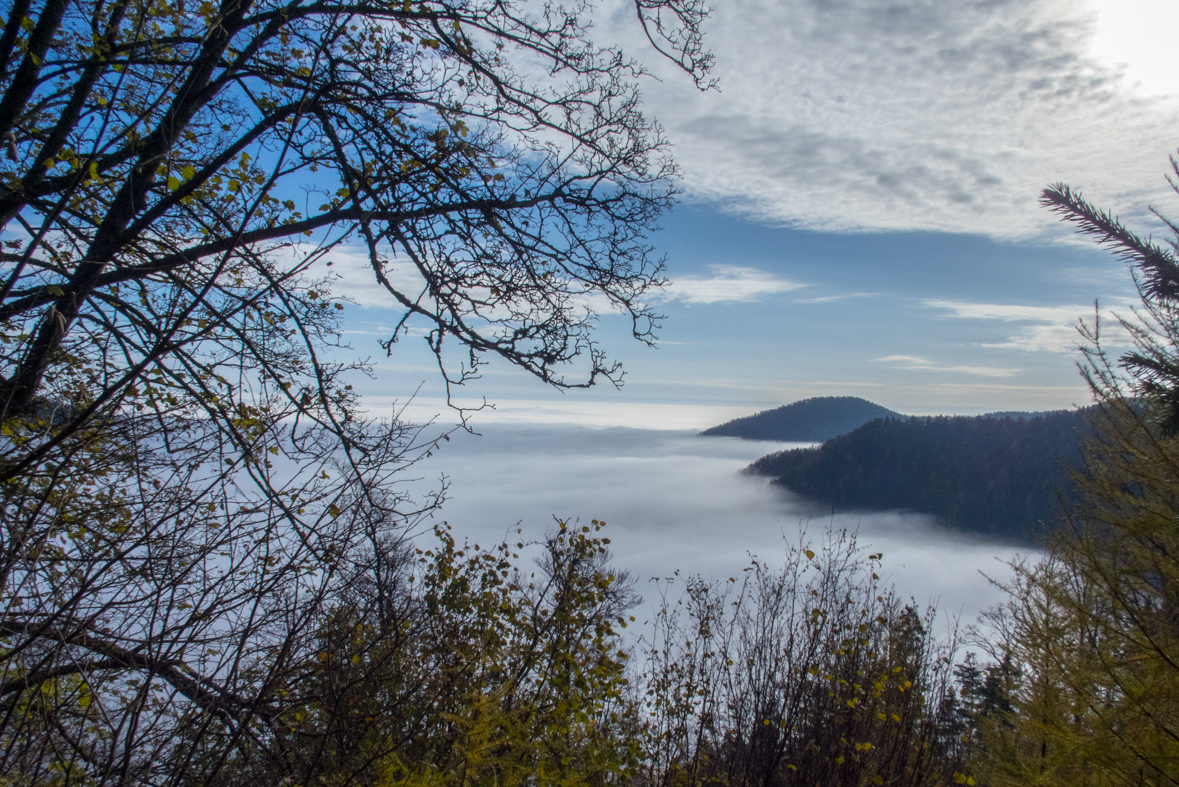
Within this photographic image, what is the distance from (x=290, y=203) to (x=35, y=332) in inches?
76.0

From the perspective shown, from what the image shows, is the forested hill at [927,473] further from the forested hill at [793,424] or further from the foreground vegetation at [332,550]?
the foreground vegetation at [332,550]

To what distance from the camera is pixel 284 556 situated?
229 cm

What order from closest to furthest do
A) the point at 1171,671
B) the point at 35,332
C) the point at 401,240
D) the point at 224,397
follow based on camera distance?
1. the point at 1171,671
2. the point at 35,332
3. the point at 401,240
4. the point at 224,397

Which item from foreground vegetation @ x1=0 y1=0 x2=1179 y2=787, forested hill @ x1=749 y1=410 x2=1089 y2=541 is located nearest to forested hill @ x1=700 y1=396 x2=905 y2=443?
forested hill @ x1=749 y1=410 x2=1089 y2=541

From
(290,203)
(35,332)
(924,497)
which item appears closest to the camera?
(35,332)

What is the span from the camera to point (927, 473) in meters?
104

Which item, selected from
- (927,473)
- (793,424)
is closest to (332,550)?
(927,473)

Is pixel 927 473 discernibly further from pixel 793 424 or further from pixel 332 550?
pixel 332 550

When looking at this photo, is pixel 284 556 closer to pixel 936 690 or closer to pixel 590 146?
pixel 590 146

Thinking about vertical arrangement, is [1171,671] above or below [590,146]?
below

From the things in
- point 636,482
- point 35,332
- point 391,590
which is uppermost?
point 35,332

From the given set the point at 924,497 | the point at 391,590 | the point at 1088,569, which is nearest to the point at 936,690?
the point at 1088,569

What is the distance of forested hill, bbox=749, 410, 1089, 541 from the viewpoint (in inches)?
3634

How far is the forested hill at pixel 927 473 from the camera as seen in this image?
303 feet
